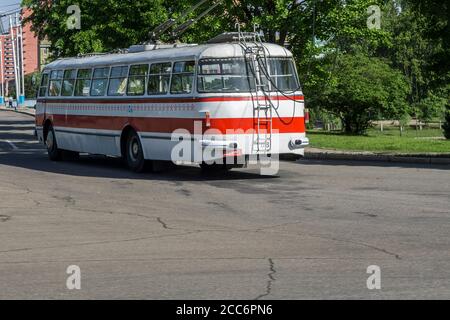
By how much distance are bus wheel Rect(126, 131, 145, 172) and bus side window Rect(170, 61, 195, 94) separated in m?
1.95

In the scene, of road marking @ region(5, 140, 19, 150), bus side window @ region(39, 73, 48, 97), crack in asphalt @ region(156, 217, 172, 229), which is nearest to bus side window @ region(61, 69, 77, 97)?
bus side window @ region(39, 73, 48, 97)

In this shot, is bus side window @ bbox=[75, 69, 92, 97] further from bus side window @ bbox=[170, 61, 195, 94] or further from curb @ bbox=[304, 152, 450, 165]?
curb @ bbox=[304, 152, 450, 165]

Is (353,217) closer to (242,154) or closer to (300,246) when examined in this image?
(300,246)

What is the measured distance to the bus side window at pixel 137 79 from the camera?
19.5 m

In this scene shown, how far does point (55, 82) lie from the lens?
2430 cm

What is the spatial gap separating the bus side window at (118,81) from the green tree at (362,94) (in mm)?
22884

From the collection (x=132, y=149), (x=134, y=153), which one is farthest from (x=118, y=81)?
(x=134, y=153)

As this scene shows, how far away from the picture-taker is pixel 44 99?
2492 centimetres

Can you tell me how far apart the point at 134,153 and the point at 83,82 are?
3.56m

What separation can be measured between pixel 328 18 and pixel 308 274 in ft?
77.2

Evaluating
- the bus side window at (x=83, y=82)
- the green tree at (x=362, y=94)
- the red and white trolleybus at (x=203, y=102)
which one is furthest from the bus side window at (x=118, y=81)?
the green tree at (x=362, y=94)

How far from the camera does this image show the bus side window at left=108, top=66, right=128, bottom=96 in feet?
66.7

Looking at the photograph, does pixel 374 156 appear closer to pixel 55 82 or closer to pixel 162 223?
pixel 55 82

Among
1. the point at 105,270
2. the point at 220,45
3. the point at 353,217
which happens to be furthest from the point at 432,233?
the point at 220,45
